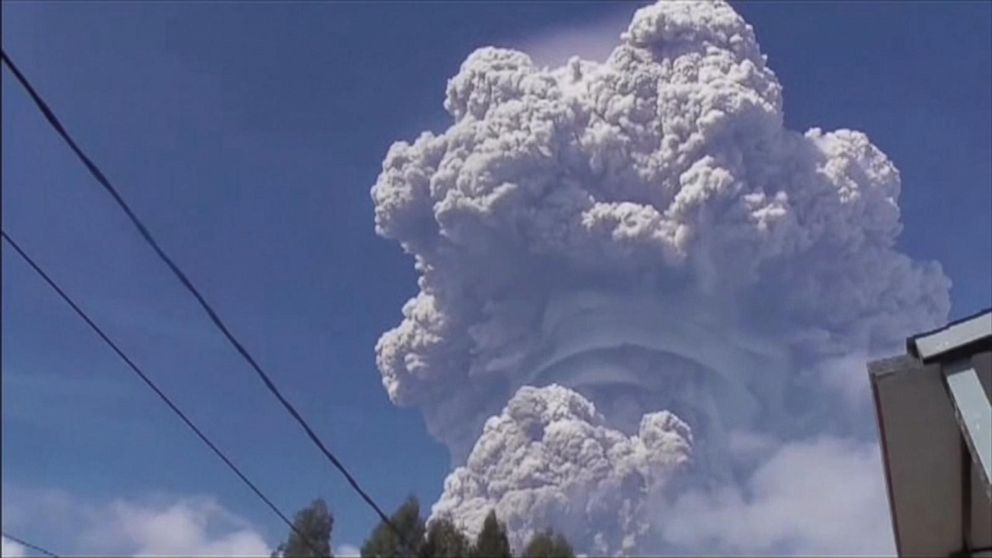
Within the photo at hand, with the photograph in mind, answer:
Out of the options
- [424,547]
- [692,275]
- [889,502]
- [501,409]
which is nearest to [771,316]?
[692,275]

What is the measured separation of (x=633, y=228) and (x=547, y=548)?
20.2 m

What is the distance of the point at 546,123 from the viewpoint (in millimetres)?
36812

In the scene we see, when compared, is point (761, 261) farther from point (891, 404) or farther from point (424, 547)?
point (891, 404)

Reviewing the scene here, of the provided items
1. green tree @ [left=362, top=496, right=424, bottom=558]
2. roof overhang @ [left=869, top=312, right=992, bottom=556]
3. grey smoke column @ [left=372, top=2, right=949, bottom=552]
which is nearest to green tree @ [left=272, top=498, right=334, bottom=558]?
green tree @ [left=362, top=496, right=424, bottom=558]

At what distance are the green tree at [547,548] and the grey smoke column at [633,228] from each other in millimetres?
14571

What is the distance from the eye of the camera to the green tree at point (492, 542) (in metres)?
16.8

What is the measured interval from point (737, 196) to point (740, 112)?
2.67 metres

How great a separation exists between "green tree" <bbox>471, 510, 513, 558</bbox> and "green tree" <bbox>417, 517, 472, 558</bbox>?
16cm

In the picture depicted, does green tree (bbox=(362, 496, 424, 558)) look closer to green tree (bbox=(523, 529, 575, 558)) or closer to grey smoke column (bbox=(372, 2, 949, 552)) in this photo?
green tree (bbox=(523, 529, 575, 558))

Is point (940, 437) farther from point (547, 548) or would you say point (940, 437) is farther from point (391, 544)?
point (547, 548)

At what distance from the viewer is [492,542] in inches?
687

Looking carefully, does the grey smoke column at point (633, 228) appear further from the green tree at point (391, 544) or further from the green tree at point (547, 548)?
the green tree at point (391, 544)

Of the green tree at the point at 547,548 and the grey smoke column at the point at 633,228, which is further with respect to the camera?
the grey smoke column at the point at 633,228

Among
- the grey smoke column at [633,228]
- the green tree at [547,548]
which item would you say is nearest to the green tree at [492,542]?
the green tree at [547,548]
